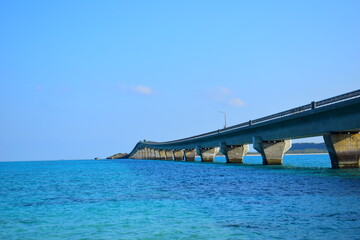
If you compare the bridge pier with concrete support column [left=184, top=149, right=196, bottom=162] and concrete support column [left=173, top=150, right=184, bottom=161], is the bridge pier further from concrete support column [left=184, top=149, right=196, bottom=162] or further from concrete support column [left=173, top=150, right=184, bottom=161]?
concrete support column [left=173, top=150, right=184, bottom=161]

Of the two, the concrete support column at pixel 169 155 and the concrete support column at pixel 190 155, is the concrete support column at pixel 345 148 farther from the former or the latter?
the concrete support column at pixel 169 155

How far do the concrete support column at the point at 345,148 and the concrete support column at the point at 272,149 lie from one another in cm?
1950

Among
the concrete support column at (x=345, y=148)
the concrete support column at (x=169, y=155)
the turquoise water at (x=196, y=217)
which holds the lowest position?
the turquoise water at (x=196, y=217)

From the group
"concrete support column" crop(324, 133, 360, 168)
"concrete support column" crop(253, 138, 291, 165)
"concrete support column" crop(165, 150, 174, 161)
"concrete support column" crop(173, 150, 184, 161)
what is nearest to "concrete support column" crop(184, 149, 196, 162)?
"concrete support column" crop(173, 150, 184, 161)

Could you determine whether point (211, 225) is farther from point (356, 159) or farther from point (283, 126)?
point (283, 126)

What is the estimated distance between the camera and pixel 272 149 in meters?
62.0

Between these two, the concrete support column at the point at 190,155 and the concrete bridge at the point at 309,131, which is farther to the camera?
the concrete support column at the point at 190,155

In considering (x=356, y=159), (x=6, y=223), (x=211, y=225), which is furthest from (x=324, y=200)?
(x=356, y=159)

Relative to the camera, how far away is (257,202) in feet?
62.6

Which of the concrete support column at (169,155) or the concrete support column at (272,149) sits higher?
the concrete support column at (169,155)

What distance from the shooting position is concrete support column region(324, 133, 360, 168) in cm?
3969

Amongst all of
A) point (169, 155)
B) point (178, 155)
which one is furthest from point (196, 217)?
point (169, 155)

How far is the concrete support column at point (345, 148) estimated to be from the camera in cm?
3969

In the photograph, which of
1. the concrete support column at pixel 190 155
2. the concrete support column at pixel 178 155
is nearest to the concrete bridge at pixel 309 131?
the concrete support column at pixel 190 155
